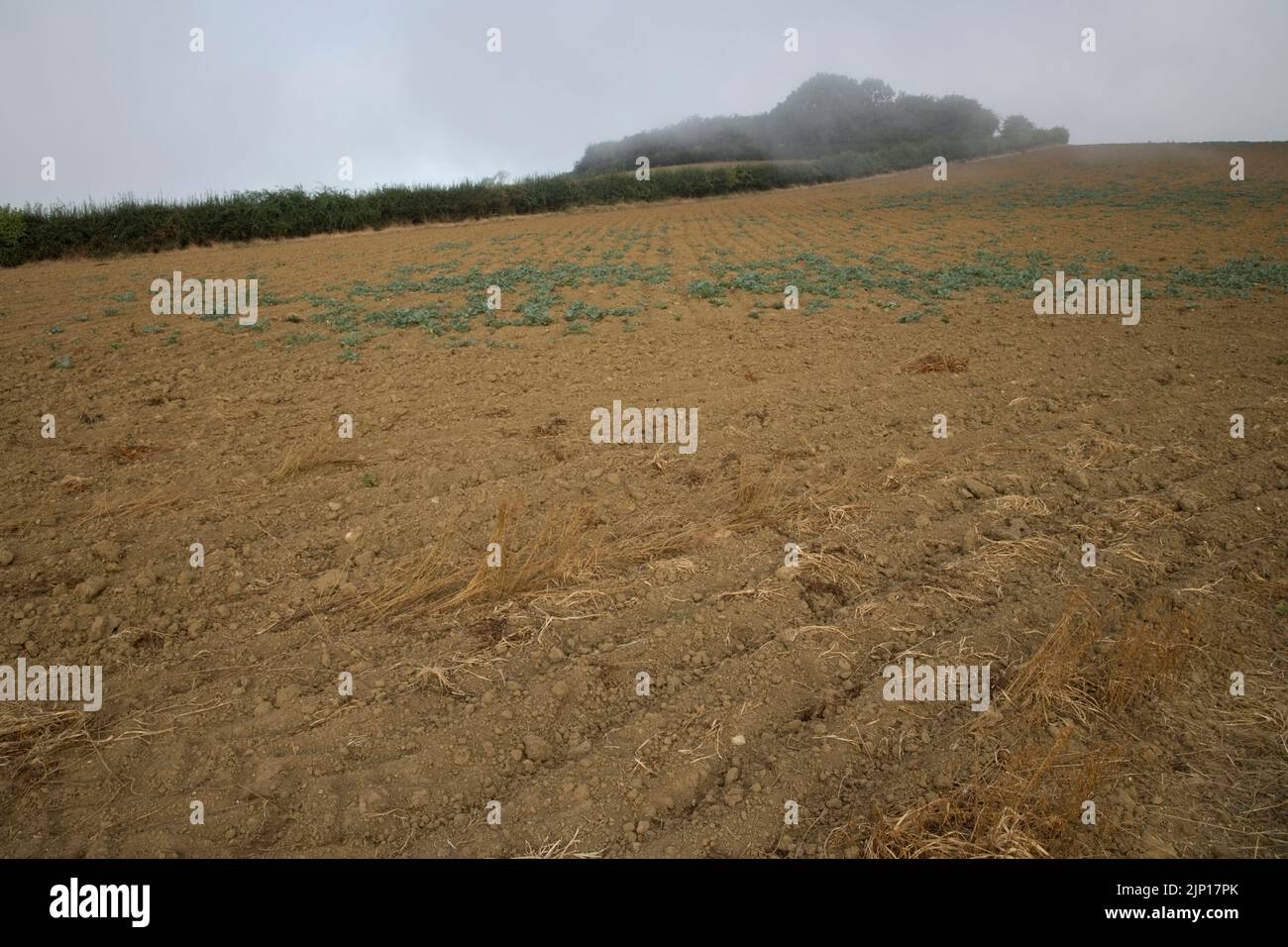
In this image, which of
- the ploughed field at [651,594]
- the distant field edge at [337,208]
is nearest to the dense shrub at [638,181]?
the distant field edge at [337,208]

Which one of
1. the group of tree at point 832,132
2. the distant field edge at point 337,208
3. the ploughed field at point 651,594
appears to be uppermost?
the group of tree at point 832,132

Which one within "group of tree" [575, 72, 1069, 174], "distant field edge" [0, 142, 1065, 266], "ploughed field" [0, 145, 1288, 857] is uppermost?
"group of tree" [575, 72, 1069, 174]

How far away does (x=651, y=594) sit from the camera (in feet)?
14.9

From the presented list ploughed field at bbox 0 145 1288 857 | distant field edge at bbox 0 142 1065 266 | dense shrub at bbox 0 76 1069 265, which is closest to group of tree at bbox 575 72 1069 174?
dense shrub at bbox 0 76 1069 265

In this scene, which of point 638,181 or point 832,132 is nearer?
point 638,181

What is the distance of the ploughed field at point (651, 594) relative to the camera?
3012 mm

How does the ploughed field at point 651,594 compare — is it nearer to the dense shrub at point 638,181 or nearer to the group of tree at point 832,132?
the dense shrub at point 638,181

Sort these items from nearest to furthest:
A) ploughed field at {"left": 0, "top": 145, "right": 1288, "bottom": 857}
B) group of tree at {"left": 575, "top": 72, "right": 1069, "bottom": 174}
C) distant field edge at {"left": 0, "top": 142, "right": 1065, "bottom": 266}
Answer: ploughed field at {"left": 0, "top": 145, "right": 1288, "bottom": 857}
distant field edge at {"left": 0, "top": 142, "right": 1065, "bottom": 266}
group of tree at {"left": 575, "top": 72, "right": 1069, "bottom": 174}

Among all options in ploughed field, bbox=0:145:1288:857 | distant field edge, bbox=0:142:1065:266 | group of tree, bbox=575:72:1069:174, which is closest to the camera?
ploughed field, bbox=0:145:1288:857

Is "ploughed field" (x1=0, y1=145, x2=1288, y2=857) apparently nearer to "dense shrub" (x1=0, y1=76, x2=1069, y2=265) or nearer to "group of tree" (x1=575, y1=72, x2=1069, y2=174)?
"dense shrub" (x1=0, y1=76, x2=1069, y2=265)

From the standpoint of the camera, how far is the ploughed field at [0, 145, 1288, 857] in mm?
3012

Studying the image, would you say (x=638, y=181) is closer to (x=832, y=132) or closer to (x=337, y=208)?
(x=337, y=208)

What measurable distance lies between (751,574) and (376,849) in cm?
271

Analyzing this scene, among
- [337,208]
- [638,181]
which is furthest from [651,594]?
[638,181]
